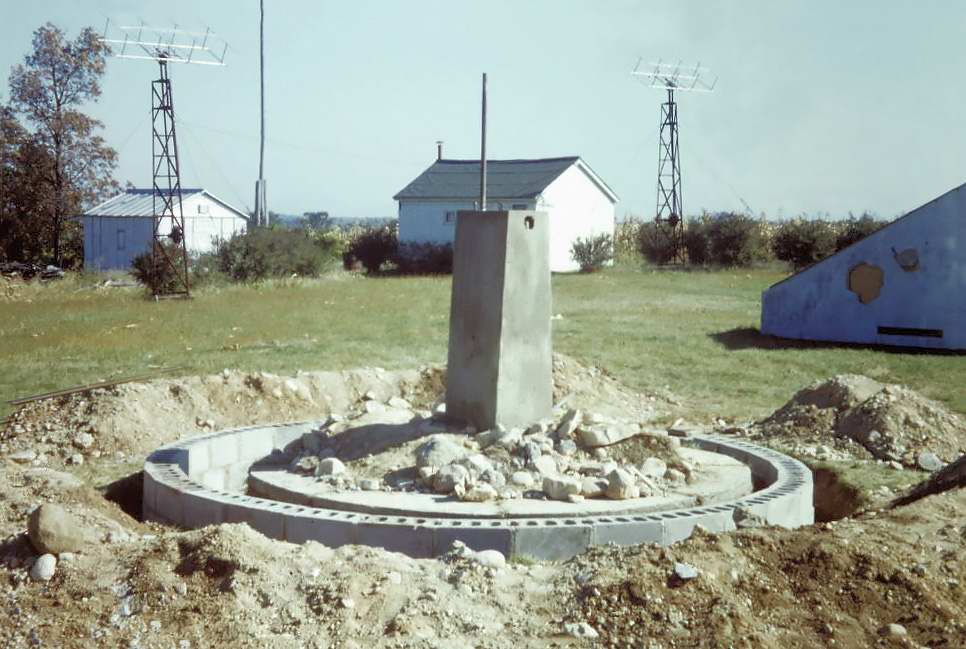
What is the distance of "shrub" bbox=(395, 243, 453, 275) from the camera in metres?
38.8

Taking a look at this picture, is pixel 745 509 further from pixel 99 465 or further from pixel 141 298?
pixel 141 298

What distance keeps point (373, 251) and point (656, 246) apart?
1063 cm

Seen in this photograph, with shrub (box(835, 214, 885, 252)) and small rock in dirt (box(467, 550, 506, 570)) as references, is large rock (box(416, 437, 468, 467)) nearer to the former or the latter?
small rock in dirt (box(467, 550, 506, 570))

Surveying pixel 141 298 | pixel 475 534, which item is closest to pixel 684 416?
pixel 475 534

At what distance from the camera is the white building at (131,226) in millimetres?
39781

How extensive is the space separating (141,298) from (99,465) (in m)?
18.5

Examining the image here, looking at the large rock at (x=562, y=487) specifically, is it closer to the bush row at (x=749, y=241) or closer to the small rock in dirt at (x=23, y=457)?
the small rock in dirt at (x=23, y=457)

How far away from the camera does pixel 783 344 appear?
19125 millimetres

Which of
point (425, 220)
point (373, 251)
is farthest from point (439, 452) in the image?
point (425, 220)

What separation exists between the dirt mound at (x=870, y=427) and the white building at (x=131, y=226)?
3075 cm

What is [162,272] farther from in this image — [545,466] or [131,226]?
[545,466]

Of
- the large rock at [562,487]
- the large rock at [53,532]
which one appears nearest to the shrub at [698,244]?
the large rock at [562,487]

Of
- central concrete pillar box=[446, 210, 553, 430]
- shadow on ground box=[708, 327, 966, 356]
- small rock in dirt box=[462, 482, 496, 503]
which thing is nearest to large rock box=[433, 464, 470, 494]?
small rock in dirt box=[462, 482, 496, 503]

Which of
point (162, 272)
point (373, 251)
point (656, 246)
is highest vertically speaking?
point (656, 246)
